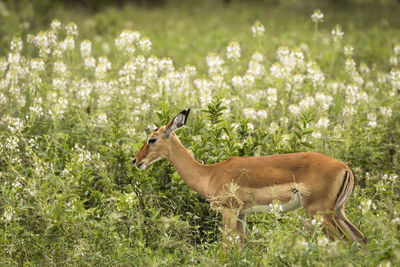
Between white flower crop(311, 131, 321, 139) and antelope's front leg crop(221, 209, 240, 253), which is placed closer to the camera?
antelope's front leg crop(221, 209, 240, 253)

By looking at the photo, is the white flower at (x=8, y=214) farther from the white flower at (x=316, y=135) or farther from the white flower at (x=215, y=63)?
the white flower at (x=215, y=63)

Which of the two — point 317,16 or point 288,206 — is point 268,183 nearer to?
point 288,206

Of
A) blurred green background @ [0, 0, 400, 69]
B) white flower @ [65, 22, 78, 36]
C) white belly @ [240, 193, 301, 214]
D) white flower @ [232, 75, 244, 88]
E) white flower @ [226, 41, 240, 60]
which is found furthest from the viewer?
blurred green background @ [0, 0, 400, 69]

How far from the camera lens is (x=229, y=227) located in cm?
529

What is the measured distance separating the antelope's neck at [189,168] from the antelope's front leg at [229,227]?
34 centimetres

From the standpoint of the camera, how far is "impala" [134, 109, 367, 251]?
16.5 ft

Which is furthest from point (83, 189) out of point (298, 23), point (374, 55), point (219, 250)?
point (298, 23)

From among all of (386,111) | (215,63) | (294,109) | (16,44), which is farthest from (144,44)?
(386,111)

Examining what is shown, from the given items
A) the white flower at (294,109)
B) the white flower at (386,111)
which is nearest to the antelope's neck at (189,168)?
the white flower at (294,109)

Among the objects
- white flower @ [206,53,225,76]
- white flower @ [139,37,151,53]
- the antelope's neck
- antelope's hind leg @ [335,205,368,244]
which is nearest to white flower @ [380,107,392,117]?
white flower @ [206,53,225,76]

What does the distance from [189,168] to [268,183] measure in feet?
2.71

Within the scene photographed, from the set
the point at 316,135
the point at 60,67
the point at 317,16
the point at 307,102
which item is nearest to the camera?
the point at 316,135

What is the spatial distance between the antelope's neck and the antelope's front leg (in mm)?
343

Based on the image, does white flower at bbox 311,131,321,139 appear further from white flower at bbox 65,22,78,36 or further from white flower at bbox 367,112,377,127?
white flower at bbox 65,22,78,36
